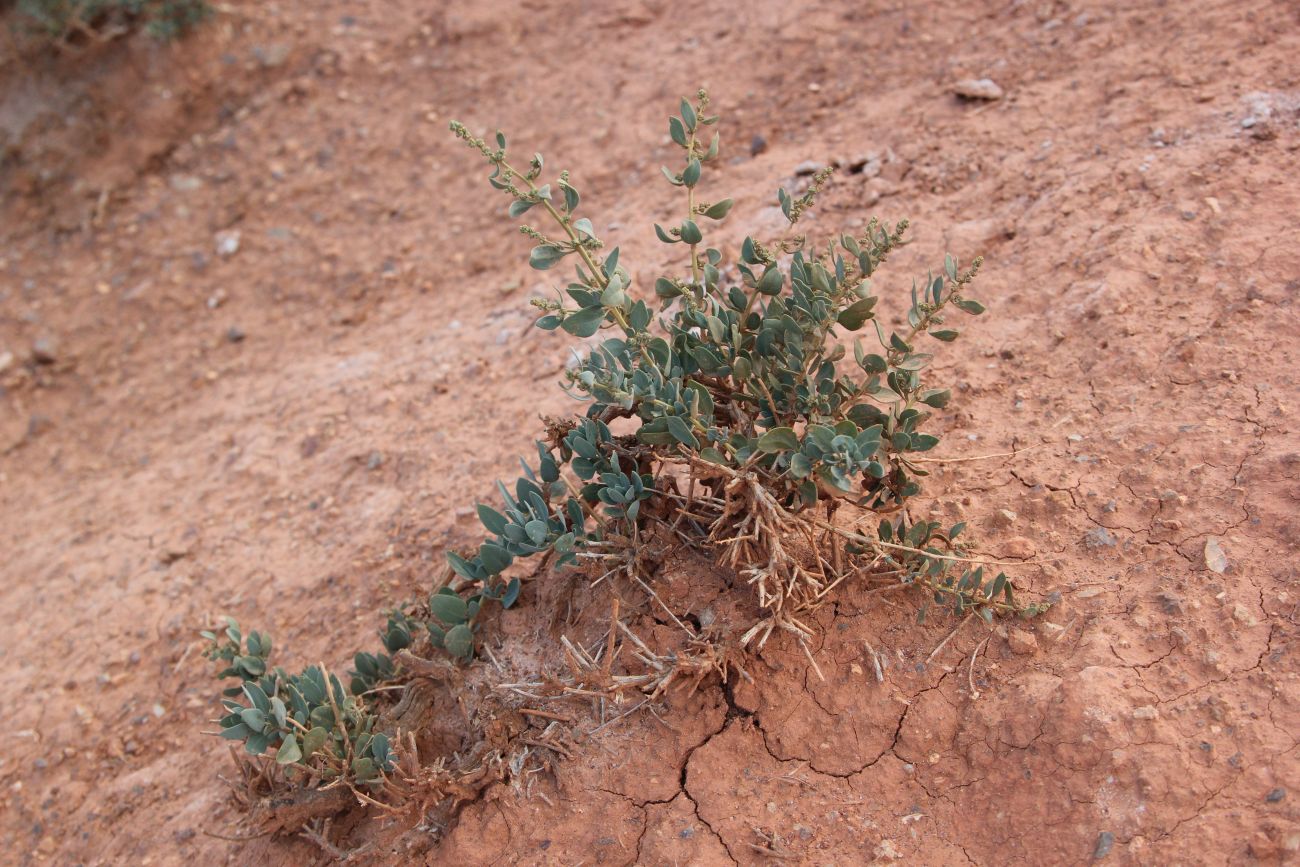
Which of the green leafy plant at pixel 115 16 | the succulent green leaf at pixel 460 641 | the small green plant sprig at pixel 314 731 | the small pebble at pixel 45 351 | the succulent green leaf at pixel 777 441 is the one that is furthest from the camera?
the green leafy plant at pixel 115 16

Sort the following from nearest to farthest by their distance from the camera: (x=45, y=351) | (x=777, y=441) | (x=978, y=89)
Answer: (x=777, y=441)
(x=978, y=89)
(x=45, y=351)

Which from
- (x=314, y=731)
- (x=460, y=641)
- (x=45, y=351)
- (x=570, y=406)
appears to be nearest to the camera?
(x=314, y=731)

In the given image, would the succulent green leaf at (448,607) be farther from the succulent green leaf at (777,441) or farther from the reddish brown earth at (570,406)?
the succulent green leaf at (777,441)

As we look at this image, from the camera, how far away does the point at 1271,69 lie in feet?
10.6

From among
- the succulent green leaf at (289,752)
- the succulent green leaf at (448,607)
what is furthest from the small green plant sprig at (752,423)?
the succulent green leaf at (289,752)

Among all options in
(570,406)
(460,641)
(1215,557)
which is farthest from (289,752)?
(1215,557)

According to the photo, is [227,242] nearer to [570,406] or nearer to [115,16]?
[115,16]

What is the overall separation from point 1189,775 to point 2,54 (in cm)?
701

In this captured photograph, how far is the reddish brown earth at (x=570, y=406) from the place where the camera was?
2033 mm

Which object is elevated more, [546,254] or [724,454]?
[546,254]

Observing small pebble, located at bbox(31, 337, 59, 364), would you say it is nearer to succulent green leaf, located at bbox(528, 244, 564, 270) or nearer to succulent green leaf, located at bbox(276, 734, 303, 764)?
succulent green leaf, located at bbox(276, 734, 303, 764)

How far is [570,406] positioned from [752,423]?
4.03 ft

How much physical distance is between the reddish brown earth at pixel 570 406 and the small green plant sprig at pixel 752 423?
143 mm

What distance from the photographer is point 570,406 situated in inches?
131
